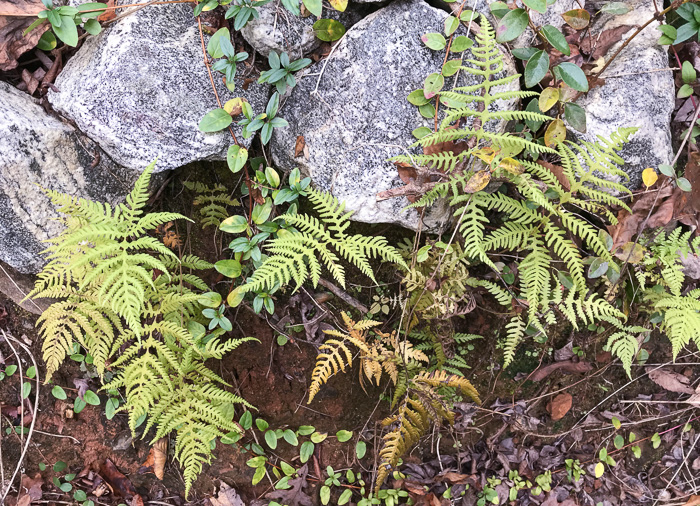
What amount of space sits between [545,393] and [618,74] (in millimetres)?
2454

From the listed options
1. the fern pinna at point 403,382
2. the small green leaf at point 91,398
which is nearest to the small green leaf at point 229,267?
the fern pinna at point 403,382

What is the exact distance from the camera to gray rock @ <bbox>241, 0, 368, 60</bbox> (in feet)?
8.88

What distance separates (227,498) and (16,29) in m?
3.44

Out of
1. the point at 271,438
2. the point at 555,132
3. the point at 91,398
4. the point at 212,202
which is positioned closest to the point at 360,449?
the point at 271,438

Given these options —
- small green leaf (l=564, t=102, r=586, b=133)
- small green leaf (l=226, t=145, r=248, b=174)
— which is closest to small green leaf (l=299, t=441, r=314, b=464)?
small green leaf (l=226, t=145, r=248, b=174)

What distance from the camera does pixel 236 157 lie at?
2768mm

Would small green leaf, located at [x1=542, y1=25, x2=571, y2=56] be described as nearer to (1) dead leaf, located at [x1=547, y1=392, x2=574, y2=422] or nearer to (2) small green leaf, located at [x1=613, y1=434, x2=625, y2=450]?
(1) dead leaf, located at [x1=547, y1=392, x2=574, y2=422]

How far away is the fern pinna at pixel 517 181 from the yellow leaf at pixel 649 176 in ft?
0.41

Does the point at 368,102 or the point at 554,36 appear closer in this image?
the point at 554,36

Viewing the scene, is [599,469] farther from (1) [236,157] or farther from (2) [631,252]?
(1) [236,157]

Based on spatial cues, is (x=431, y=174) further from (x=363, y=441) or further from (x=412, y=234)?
(x=363, y=441)

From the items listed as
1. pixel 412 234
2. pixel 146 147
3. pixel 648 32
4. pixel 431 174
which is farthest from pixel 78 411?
pixel 648 32

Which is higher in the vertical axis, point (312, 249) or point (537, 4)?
point (537, 4)

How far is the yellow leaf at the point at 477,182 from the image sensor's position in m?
2.61
